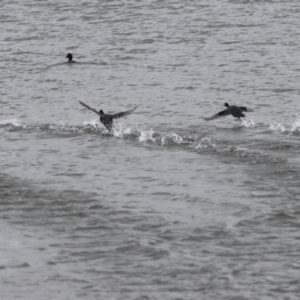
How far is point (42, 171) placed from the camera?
20.2 meters

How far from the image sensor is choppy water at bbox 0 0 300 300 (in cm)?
1462

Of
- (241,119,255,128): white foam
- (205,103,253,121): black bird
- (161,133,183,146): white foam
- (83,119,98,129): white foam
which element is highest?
(205,103,253,121): black bird

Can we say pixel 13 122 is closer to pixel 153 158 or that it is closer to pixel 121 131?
pixel 121 131

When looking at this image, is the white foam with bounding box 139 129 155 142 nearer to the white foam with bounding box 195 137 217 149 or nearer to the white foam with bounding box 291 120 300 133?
the white foam with bounding box 195 137 217 149

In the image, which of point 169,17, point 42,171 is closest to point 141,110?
point 42,171

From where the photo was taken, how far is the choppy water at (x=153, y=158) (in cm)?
1462

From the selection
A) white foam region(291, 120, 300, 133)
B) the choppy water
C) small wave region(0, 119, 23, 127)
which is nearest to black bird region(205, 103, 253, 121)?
the choppy water

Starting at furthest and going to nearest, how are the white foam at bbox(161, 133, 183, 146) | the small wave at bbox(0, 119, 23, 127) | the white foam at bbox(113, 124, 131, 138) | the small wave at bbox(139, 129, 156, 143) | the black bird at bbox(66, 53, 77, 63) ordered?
the black bird at bbox(66, 53, 77, 63) < the small wave at bbox(0, 119, 23, 127) < the white foam at bbox(113, 124, 131, 138) < the small wave at bbox(139, 129, 156, 143) < the white foam at bbox(161, 133, 183, 146)

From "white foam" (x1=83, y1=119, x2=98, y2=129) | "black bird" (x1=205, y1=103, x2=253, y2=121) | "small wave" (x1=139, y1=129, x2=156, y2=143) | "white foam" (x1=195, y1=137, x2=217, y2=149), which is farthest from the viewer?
"white foam" (x1=83, y1=119, x2=98, y2=129)

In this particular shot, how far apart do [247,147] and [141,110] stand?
5.28m

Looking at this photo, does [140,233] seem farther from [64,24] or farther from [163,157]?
[64,24]

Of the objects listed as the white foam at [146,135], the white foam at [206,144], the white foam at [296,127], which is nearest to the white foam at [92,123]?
the white foam at [146,135]

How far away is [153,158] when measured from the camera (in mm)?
20844

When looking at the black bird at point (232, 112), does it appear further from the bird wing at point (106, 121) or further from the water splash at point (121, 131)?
the bird wing at point (106, 121)
